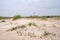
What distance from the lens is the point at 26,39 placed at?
685cm

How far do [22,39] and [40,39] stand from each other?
909 mm

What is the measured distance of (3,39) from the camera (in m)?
6.90

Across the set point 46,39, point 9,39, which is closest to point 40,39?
point 46,39

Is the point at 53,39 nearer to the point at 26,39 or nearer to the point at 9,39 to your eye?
the point at 26,39

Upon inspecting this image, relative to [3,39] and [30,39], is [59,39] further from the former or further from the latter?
[3,39]

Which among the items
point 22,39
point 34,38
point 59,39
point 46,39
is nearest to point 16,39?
point 22,39

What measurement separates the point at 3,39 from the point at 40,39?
186 cm

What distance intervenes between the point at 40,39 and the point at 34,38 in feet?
1.22

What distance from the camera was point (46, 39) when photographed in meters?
6.96

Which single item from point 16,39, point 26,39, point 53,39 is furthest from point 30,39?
point 53,39

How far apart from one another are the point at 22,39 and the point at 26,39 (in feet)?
0.65

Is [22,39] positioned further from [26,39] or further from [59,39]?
[59,39]

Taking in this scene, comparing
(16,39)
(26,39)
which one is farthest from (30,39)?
(16,39)

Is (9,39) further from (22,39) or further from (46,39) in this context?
(46,39)
